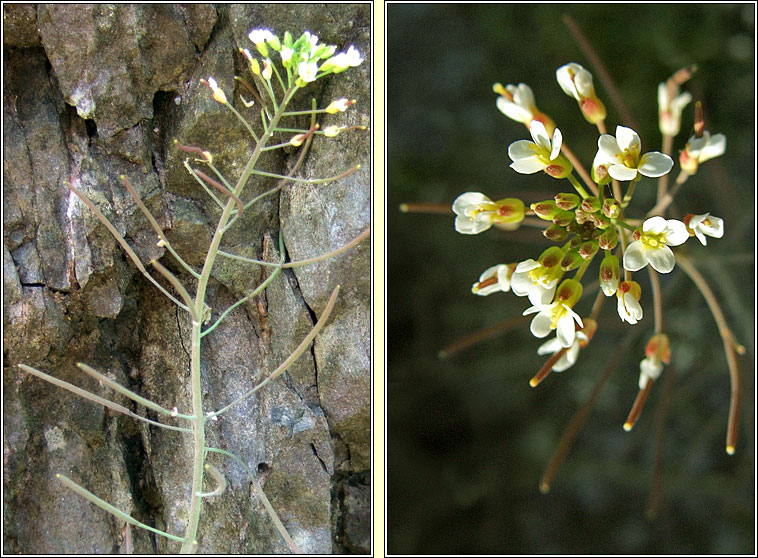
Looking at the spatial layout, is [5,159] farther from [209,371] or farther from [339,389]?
[339,389]

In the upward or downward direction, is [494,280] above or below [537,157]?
below

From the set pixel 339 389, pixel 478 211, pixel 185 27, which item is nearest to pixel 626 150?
pixel 478 211

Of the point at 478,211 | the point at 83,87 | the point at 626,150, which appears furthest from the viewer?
the point at 83,87

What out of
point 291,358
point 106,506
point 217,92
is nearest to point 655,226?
point 291,358

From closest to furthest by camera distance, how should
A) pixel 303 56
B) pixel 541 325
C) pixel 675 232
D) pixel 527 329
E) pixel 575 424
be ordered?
pixel 675 232 < pixel 541 325 < pixel 303 56 < pixel 575 424 < pixel 527 329

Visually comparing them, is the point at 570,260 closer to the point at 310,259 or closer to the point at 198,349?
the point at 310,259

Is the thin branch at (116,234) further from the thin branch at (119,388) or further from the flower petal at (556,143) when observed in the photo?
the flower petal at (556,143)
